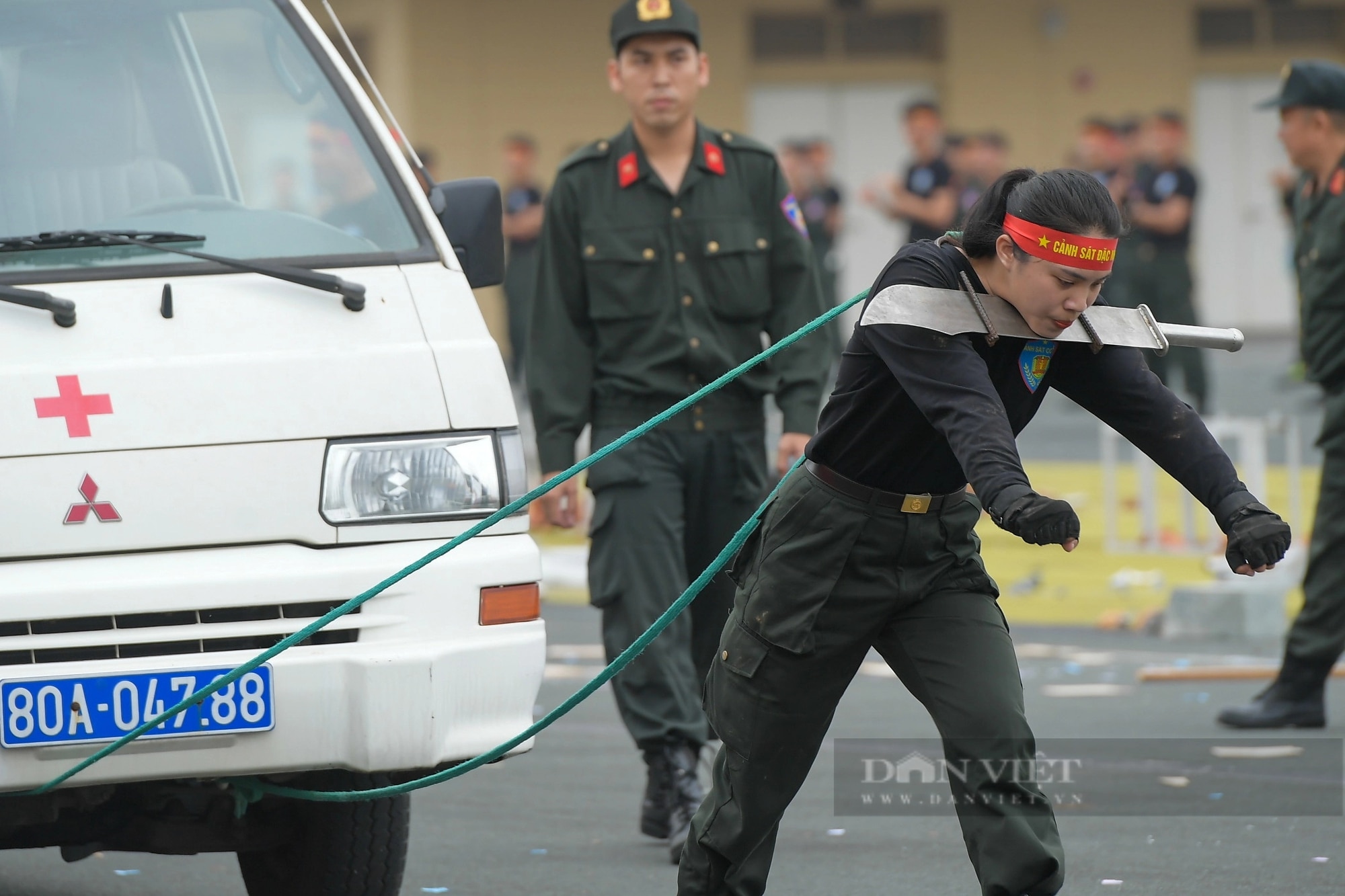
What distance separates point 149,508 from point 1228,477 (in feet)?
6.38

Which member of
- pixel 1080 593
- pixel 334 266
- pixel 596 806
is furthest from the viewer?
pixel 1080 593

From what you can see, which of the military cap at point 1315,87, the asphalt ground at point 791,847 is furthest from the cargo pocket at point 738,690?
the military cap at point 1315,87

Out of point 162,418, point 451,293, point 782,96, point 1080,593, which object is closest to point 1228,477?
point 451,293

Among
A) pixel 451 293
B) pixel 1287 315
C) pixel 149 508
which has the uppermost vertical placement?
pixel 451 293

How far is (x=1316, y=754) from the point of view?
6.26m

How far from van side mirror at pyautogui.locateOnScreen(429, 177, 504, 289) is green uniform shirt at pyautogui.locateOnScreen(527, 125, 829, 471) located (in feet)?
2.64

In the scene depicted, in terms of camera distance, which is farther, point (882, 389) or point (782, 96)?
point (782, 96)

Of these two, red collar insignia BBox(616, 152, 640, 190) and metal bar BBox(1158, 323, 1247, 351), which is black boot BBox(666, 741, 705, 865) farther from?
metal bar BBox(1158, 323, 1247, 351)

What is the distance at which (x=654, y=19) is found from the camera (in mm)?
5406

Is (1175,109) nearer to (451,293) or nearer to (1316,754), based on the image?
(1316,754)

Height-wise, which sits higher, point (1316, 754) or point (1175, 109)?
point (1175, 109)

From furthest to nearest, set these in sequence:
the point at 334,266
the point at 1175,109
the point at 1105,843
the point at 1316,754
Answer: the point at 1175,109 < the point at 1316,754 < the point at 1105,843 < the point at 334,266

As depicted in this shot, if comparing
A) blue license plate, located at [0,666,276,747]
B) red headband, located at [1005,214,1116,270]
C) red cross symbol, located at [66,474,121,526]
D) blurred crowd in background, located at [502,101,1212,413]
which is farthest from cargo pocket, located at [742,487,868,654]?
blurred crowd in background, located at [502,101,1212,413]

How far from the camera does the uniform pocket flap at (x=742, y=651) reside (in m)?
3.67
